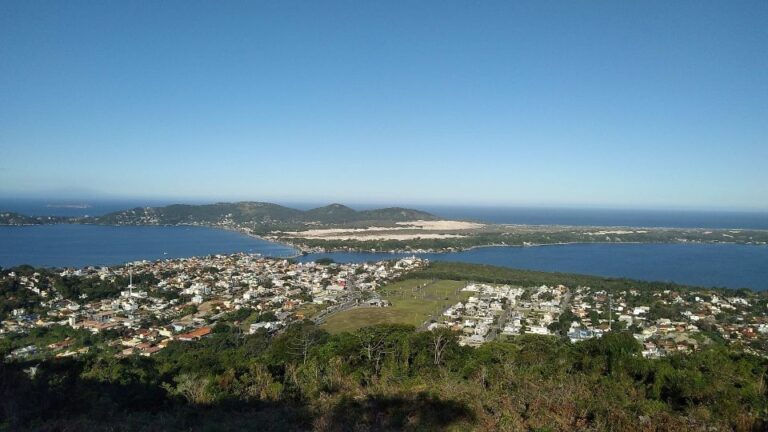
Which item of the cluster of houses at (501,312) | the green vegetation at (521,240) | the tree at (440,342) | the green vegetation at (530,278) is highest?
the tree at (440,342)

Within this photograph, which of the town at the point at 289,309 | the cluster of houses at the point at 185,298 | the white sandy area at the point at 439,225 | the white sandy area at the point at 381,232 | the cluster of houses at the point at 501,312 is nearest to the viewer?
the town at the point at 289,309

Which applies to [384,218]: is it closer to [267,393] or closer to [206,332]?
[206,332]

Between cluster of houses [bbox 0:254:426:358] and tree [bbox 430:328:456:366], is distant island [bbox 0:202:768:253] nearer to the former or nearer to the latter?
cluster of houses [bbox 0:254:426:358]

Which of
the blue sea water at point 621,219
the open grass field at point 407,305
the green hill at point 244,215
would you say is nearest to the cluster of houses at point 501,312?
the open grass field at point 407,305

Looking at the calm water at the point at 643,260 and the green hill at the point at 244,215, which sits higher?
the green hill at the point at 244,215

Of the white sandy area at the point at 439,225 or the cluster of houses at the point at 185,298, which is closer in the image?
the cluster of houses at the point at 185,298

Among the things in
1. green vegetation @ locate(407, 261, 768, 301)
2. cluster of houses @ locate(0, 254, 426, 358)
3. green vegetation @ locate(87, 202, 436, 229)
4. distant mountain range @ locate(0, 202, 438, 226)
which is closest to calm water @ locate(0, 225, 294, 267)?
distant mountain range @ locate(0, 202, 438, 226)

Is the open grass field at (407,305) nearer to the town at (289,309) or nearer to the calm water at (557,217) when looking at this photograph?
the town at (289,309)
